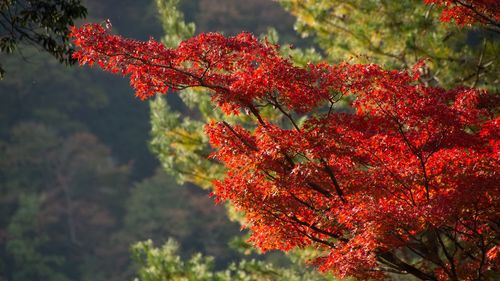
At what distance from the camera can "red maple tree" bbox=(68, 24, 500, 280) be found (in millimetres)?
3449

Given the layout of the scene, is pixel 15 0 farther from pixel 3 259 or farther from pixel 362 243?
pixel 3 259

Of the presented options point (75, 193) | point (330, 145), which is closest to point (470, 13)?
point (330, 145)

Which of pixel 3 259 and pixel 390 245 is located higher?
pixel 3 259

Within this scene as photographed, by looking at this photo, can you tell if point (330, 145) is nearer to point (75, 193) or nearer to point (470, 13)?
point (470, 13)

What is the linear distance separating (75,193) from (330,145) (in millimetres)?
19696

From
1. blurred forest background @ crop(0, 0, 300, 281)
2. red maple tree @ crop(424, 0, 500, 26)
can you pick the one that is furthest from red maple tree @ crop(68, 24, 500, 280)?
blurred forest background @ crop(0, 0, 300, 281)

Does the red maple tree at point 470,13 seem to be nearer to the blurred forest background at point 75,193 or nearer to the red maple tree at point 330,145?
the red maple tree at point 330,145

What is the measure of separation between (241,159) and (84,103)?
22666mm

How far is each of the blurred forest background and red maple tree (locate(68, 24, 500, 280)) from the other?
15920 millimetres

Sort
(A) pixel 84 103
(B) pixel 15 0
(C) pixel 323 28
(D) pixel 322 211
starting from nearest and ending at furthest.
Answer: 1. (D) pixel 322 211
2. (B) pixel 15 0
3. (C) pixel 323 28
4. (A) pixel 84 103

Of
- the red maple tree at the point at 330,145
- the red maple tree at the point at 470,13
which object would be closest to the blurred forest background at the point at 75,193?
the red maple tree at the point at 330,145

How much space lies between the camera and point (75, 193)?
2197cm

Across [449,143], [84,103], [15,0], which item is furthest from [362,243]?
[84,103]

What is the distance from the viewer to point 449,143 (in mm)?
3648
